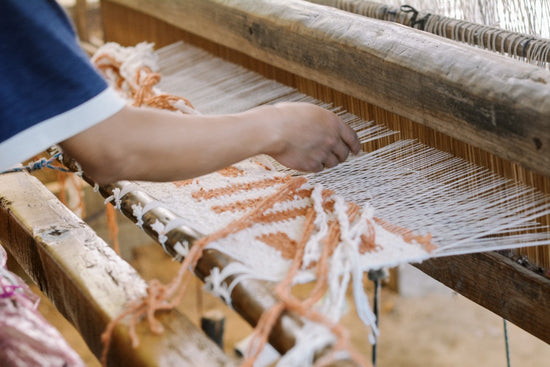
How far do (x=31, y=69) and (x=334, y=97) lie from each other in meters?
0.86

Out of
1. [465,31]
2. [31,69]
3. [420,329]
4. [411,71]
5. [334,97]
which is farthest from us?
[420,329]

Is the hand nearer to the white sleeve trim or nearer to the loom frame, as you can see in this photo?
the loom frame

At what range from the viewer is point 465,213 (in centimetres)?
112

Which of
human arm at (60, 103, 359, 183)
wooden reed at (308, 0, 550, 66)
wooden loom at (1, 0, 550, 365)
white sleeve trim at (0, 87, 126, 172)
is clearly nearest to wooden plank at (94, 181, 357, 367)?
wooden loom at (1, 0, 550, 365)

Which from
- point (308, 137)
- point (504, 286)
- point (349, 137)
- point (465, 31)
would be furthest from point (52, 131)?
point (465, 31)

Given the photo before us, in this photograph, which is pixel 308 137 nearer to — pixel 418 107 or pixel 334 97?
pixel 418 107

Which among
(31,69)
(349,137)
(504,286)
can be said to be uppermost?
(31,69)

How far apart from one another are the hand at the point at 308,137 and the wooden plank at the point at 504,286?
0.94 feet

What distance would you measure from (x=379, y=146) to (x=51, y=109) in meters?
0.78

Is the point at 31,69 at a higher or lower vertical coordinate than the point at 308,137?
higher

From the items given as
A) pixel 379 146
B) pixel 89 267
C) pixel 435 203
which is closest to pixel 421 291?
pixel 379 146

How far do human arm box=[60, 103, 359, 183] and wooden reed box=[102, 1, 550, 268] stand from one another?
0.29m

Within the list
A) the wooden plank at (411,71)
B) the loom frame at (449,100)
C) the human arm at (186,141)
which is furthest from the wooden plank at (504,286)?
the human arm at (186,141)

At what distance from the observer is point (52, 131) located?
0.82m
